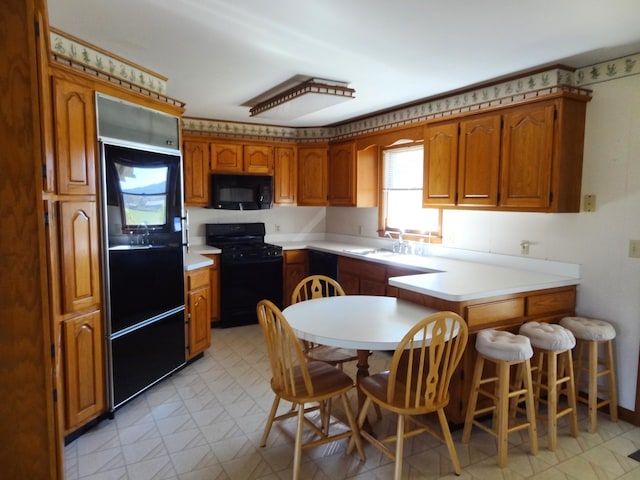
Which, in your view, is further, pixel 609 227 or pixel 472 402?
pixel 609 227

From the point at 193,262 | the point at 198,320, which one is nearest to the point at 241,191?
the point at 193,262

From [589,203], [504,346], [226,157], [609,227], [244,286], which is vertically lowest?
[244,286]

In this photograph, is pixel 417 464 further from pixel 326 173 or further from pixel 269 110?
pixel 326 173

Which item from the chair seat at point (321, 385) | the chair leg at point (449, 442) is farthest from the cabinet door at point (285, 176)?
the chair leg at point (449, 442)

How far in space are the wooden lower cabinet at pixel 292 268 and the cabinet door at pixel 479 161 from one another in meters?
2.21

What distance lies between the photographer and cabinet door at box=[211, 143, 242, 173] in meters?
4.79

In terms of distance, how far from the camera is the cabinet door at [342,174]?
4.77 m

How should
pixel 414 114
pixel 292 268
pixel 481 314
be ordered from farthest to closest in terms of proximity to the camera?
pixel 292 268 < pixel 414 114 < pixel 481 314

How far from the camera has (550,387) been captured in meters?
2.44

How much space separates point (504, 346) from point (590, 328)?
780mm

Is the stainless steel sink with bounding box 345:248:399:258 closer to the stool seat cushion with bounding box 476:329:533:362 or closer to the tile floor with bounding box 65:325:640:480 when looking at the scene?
the tile floor with bounding box 65:325:640:480

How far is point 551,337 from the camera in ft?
7.97

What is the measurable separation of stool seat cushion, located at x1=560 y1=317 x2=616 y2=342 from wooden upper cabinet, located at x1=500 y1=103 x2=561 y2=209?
0.79 metres

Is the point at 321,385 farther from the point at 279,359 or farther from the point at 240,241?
the point at 240,241
